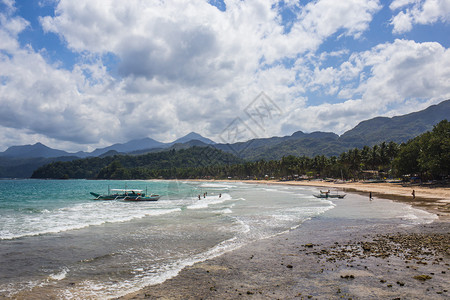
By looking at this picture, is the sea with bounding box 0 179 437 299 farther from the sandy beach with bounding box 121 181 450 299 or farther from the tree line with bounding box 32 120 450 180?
the tree line with bounding box 32 120 450 180

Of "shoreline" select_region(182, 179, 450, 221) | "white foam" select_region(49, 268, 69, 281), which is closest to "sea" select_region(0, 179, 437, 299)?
"white foam" select_region(49, 268, 69, 281)

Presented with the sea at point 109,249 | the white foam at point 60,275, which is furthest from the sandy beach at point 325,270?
the white foam at point 60,275

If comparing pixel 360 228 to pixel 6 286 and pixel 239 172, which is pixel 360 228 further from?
pixel 239 172

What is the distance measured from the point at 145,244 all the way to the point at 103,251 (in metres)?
2.21

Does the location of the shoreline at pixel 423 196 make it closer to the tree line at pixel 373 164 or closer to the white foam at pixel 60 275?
the tree line at pixel 373 164

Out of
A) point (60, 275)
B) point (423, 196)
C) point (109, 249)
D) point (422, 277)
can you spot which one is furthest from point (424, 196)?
point (60, 275)

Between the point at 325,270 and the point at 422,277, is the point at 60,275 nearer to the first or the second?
the point at 325,270

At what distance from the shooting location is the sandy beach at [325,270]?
8.04 meters

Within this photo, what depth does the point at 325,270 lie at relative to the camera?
9938mm

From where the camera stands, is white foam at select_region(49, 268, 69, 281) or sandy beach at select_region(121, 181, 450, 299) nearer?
sandy beach at select_region(121, 181, 450, 299)

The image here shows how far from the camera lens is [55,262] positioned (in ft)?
38.4

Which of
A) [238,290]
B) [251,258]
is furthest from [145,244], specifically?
[238,290]

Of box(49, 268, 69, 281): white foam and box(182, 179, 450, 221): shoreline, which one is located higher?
box(49, 268, 69, 281): white foam

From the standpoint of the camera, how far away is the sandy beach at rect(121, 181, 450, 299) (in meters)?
8.04
